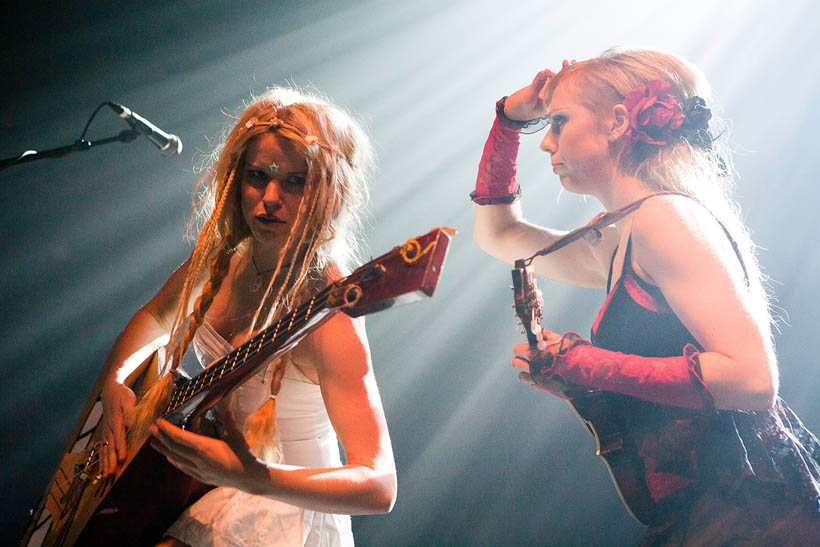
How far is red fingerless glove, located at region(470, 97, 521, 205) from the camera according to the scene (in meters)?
1.62

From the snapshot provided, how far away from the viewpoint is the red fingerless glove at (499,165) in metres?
1.62

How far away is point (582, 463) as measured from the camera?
2.87 metres

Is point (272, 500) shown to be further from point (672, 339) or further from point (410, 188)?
point (410, 188)

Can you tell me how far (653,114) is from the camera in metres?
1.28

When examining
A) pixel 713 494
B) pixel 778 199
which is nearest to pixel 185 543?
pixel 713 494

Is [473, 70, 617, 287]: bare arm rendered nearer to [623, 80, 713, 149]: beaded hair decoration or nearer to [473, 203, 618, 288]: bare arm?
[473, 203, 618, 288]: bare arm

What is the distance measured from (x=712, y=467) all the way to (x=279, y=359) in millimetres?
938

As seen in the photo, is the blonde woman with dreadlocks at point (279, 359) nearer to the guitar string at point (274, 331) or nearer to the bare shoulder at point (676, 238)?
the guitar string at point (274, 331)

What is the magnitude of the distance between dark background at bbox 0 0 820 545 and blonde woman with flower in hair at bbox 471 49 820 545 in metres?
1.51

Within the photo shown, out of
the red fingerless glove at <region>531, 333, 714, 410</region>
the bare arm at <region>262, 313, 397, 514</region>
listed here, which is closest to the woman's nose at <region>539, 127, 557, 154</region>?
the red fingerless glove at <region>531, 333, 714, 410</region>

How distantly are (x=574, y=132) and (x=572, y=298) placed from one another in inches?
66.7

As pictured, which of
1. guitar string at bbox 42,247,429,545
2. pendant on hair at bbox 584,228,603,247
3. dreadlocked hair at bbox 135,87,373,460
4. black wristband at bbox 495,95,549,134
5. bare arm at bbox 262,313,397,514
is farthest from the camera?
black wristband at bbox 495,95,549,134

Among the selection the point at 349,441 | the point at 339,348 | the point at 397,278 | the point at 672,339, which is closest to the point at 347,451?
the point at 349,441

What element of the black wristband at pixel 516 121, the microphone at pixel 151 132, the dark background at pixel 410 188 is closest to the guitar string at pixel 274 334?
the black wristband at pixel 516 121
